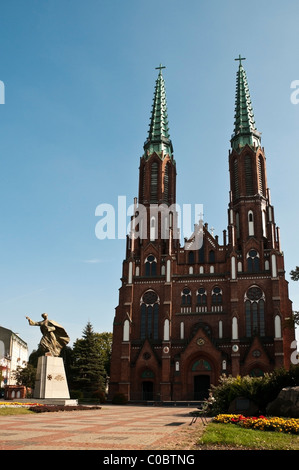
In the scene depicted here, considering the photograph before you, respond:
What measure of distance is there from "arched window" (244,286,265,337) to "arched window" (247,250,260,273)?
245 cm

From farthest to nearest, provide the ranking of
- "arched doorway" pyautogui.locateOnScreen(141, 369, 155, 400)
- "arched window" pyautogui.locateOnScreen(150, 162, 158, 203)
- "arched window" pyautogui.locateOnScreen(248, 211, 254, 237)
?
"arched window" pyautogui.locateOnScreen(150, 162, 158, 203) → "arched window" pyautogui.locateOnScreen(248, 211, 254, 237) → "arched doorway" pyautogui.locateOnScreen(141, 369, 155, 400)

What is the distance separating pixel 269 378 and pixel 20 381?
4914 cm

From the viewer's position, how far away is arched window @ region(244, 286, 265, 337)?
5212 centimetres

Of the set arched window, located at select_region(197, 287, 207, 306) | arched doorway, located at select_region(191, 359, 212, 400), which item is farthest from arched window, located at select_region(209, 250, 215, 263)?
arched doorway, located at select_region(191, 359, 212, 400)

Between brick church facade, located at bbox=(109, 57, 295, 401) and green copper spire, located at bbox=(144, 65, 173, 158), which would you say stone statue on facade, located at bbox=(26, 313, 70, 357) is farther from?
green copper spire, located at bbox=(144, 65, 173, 158)

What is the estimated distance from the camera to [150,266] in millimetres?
58844

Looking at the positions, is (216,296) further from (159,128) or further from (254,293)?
(159,128)

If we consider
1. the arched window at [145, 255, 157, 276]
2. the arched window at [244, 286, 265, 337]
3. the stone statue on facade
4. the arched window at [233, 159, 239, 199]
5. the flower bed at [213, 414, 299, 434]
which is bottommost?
the flower bed at [213, 414, 299, 434]

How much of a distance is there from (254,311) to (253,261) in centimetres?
634

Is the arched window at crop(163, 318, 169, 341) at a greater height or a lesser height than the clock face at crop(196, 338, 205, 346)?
greater

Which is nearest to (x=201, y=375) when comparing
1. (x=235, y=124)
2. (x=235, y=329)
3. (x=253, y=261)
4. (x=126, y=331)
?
(x=235, y=329)

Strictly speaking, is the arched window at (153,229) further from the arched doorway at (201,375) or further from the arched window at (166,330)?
the arched doorway at (201,375)
